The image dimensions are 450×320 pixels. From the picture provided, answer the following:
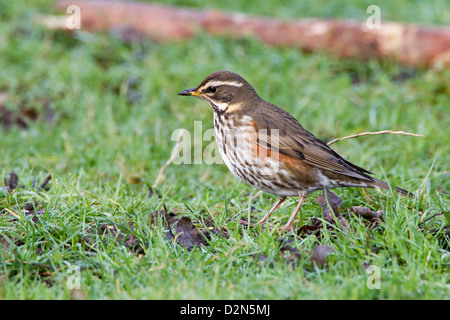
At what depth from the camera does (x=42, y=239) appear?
529 centimetres

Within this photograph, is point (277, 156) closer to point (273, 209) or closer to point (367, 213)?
point (273, 209)

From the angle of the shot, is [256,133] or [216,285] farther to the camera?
[256,133]

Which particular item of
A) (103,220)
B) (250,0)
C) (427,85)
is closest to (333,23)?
(427,85)

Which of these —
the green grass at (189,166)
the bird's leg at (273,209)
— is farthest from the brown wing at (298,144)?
the bird's leg at (273,209)

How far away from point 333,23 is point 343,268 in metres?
6.59

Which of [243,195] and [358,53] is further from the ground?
[358,53]

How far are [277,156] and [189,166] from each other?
2192mm

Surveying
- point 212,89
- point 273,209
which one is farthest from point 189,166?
point 273,209

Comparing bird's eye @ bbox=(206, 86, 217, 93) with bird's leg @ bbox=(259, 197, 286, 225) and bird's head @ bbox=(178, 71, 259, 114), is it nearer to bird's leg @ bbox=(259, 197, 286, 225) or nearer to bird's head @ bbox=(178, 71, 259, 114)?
bird's head @ bbox=(178, 71, 259, 114)

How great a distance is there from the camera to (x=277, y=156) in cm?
595

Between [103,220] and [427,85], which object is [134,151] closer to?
[103,220]

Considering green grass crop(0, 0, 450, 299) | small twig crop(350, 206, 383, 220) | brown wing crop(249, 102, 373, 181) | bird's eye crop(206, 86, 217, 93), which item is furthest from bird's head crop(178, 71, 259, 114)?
small twig crop(350, 206, 383, 220)

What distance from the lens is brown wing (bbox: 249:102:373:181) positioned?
5902 millimetres
